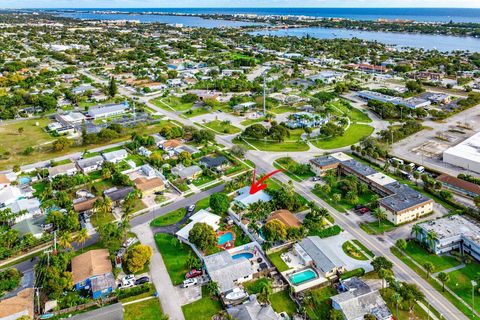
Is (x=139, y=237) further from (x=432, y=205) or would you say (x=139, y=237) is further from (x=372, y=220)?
(x=432, y=205)

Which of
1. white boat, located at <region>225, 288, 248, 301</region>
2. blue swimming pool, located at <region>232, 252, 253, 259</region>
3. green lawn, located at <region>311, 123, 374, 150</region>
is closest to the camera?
white boat, located at <region>225, 288, 248, 301</region>

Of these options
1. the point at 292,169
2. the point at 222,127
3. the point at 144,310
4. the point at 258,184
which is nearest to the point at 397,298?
the point at 144,310

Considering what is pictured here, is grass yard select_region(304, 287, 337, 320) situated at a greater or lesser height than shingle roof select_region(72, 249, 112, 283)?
lesser

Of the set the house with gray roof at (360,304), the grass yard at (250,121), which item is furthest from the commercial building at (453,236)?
the grass yard at (250,121)

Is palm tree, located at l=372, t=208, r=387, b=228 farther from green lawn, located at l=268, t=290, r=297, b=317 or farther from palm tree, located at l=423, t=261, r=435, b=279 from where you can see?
green lawn, located at l=268, t=290, r=297, b=317

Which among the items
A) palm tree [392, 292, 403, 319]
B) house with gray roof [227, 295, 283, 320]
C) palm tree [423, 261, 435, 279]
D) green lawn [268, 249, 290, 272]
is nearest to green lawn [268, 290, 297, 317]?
house with gray roof [227, 295, 283, 320]

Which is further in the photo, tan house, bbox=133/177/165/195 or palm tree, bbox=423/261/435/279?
tan house, bbox=133/177/165/195

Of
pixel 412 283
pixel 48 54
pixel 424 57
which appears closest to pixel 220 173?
pixel 412 283
